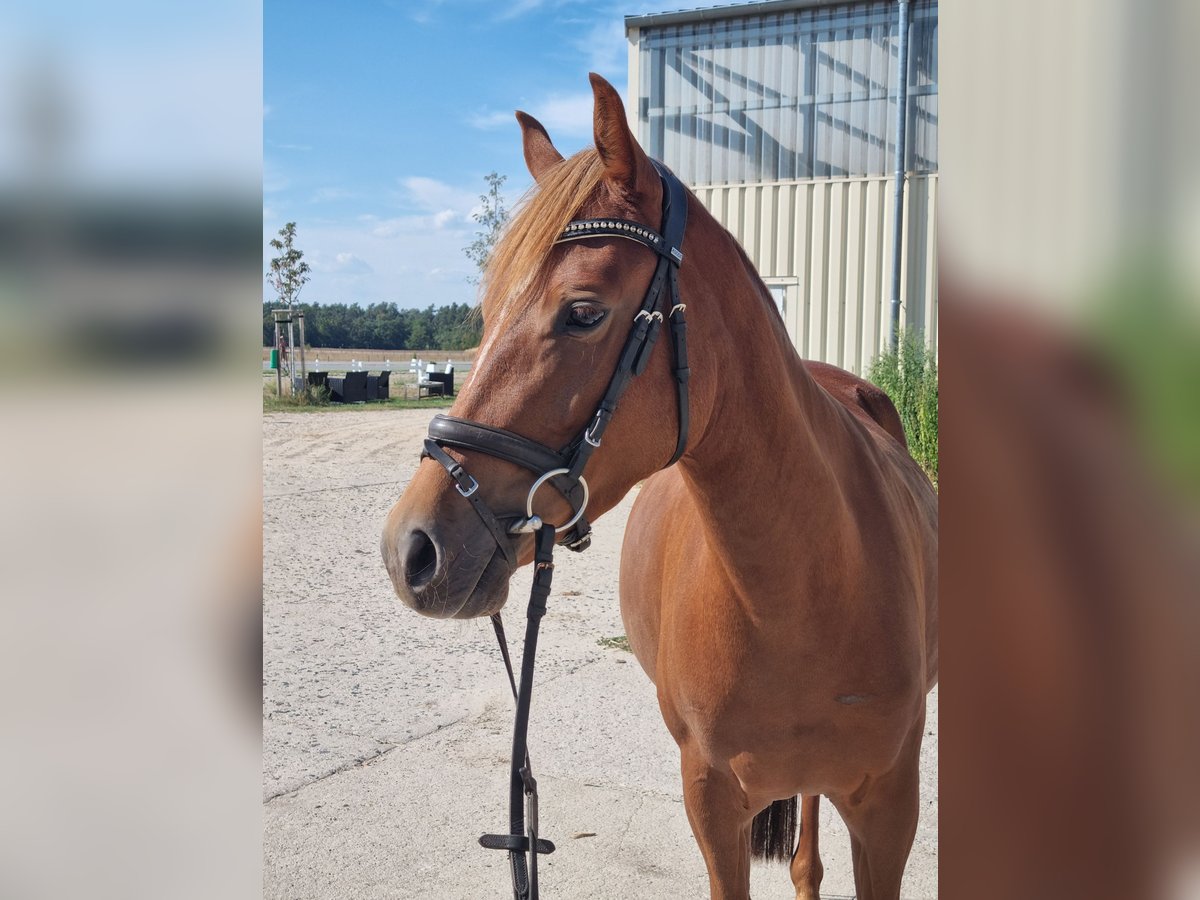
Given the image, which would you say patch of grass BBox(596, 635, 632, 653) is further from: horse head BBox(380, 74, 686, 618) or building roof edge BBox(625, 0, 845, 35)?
building roof edge BBox(625, 0, 845, 35)

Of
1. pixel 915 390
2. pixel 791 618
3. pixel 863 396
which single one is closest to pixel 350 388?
pixel 915 390

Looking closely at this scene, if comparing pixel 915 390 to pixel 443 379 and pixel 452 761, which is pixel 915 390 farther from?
pixel 443 379

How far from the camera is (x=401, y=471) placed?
11.5 metres

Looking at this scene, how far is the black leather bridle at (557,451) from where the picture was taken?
4.21 ft

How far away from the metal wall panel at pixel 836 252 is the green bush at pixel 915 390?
6.54 feet

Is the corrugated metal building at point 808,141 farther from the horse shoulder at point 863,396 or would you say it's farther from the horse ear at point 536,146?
the horse ear at point 536,146

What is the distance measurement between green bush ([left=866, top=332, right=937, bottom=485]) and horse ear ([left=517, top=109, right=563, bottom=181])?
6.27 meters

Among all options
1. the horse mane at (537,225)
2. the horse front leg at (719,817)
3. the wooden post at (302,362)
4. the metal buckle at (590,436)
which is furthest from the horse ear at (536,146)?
the wooden post at (302,362)

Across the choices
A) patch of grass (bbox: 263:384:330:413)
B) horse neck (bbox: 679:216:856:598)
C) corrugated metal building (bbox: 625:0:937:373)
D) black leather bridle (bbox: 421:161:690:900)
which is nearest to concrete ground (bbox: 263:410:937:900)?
horse neck (bbox: 679:216:856:598)

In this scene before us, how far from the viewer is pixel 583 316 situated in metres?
1.41

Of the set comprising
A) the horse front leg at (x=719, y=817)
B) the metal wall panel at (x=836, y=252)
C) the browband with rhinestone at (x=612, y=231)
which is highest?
the metal wall panel at (x=836, y=252)

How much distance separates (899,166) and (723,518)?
966 cm
